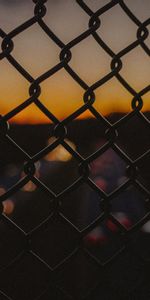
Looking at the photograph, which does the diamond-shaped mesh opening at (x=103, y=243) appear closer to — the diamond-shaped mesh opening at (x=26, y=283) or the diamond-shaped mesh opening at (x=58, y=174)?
the diamond-shaped mesh opening at (x=26, y=283)

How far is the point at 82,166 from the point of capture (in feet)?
4.98

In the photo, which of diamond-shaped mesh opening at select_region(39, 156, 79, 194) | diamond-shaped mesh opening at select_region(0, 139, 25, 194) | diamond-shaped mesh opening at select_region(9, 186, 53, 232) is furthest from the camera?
diamond-shaped mesh opening at select_region(0, 139, 25, 194)

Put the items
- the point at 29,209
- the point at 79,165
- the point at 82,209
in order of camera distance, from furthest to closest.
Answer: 1. the point at 29,209
2. the point at 82,209
3. the point at 79,165

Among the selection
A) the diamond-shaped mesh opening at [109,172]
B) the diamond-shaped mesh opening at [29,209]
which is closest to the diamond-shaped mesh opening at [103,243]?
the diamond-shaped mesh opening at [109,172]

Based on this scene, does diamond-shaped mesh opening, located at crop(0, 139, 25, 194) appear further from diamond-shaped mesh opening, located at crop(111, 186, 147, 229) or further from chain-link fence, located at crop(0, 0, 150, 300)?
chain-link fence, located at crop(0, 0, 150, 300)

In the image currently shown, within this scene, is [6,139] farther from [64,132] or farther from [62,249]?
[62,249]

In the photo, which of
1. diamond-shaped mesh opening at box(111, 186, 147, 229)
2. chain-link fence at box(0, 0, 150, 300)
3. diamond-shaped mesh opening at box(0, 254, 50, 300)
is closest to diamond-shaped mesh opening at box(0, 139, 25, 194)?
diamond-shaped mesh opening at box(111, 186, 147, 229)

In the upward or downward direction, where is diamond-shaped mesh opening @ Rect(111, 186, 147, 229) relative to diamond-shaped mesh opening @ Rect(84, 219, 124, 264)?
downward

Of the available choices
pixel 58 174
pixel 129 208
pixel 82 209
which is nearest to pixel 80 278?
pixel 82 209

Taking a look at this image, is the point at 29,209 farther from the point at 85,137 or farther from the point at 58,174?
the point at 85,137

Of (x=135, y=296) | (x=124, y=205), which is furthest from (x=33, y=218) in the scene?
(x=135, y=296)

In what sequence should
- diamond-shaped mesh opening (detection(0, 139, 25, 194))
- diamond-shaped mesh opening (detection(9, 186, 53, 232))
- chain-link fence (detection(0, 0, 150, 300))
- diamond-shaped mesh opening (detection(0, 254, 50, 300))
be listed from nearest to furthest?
chain-link fence (detection(0, 0, 150, 300)) < diamond-shaped mesh opening (detection(0, 254, 50, 300)) < diamond-shaped mesh opening (detection(9, 186, 53, 232)) < diamond-shaped mesh opening (detection(0, 139, 25, 194))

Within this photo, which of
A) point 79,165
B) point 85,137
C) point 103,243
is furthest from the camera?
point 85,137

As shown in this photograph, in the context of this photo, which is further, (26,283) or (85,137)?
(85,137)
